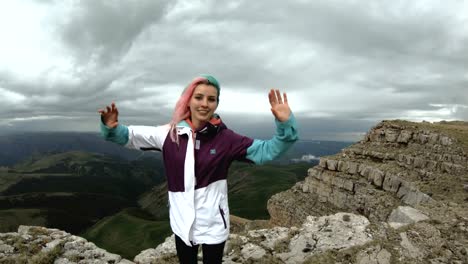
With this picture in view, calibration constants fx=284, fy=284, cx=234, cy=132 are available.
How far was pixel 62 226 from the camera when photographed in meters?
161

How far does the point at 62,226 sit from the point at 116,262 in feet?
605

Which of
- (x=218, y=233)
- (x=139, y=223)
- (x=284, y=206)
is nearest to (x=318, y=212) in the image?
(x=284, y=206)

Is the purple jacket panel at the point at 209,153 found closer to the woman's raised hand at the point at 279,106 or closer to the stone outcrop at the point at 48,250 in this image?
the woman's raised hand at the point at 279,106

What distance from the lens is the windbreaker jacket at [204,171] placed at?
5035 millimetres

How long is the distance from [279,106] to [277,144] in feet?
2.03

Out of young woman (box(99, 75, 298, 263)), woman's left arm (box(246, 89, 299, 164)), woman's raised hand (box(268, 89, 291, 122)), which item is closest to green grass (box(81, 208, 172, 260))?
young woman (box(99, 75, 298, 263))

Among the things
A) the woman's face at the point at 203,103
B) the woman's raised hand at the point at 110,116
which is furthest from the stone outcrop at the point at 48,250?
the woman's face at the point at 203,103

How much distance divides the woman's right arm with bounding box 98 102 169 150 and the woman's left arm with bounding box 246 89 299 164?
207cm

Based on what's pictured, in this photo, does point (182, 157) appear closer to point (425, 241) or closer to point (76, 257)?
point (76, 257)

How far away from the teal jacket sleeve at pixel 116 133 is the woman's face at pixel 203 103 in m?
1.41

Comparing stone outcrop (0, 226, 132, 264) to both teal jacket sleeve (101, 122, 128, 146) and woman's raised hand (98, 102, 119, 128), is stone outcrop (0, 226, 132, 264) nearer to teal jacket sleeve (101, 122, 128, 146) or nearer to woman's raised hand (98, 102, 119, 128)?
teal jacket sleeve (101, 122, 128, 146)

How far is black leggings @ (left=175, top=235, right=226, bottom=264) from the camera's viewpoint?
5340 millimetres

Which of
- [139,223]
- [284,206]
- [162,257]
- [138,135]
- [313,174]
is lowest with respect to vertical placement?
[139,223]

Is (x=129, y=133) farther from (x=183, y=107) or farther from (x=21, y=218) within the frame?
Result: (x=21, y=218)
